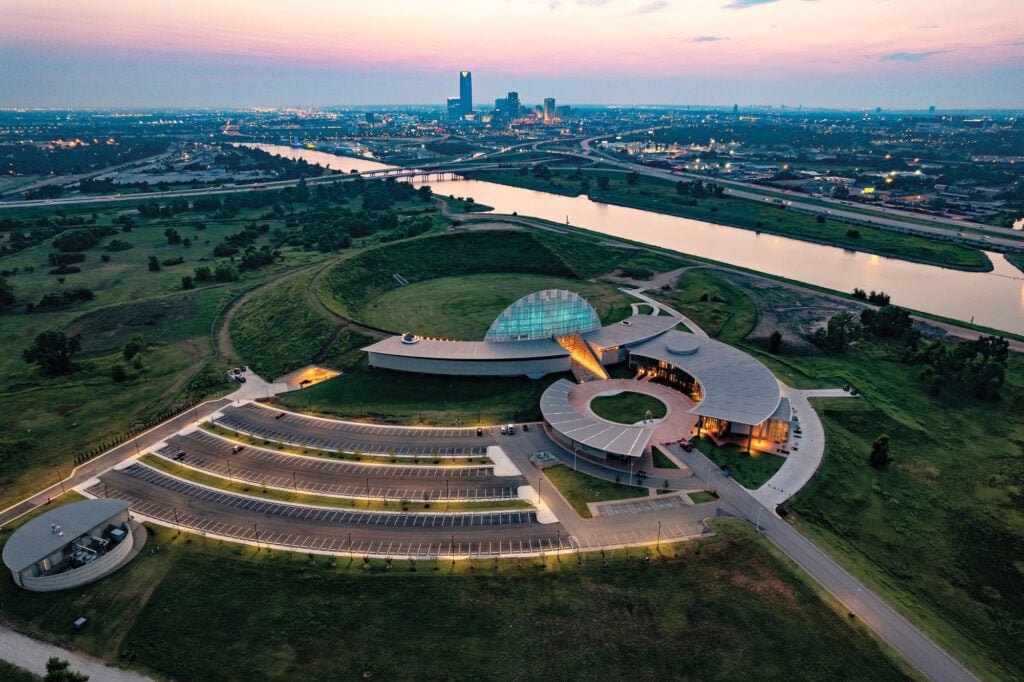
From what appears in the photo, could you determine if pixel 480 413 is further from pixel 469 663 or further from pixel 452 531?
pixel 469 663

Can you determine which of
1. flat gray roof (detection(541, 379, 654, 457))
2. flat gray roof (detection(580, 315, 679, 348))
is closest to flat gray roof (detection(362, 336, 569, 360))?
flat gray roof (detection(580, 315, 679, 348))

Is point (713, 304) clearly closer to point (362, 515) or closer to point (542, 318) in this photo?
point (542, 318)

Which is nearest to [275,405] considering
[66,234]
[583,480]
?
[583,480]

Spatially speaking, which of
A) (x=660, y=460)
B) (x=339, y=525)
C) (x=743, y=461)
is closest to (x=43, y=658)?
(x=339, y=525)

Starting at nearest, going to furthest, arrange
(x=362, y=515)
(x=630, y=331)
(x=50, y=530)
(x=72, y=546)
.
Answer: (x=72, y=546), (x=50, y=530), (x=362, y=515), (x=630, y=331)

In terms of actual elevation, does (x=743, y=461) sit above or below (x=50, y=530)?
below

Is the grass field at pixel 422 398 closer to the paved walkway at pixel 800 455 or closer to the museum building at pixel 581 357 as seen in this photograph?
the museum building at pixel 581 357

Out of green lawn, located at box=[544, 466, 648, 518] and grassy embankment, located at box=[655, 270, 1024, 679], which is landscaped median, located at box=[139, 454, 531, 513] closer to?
green lawn, located at box=[544, 466, 648, 518]
